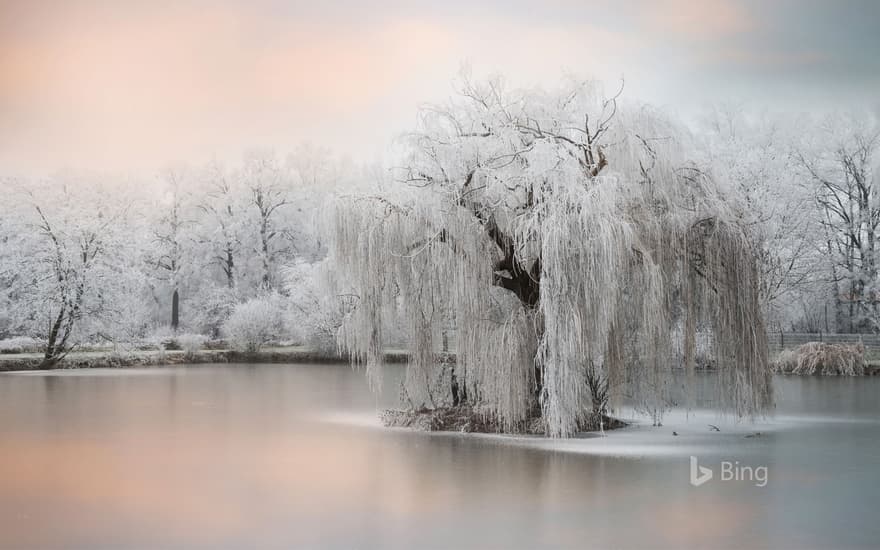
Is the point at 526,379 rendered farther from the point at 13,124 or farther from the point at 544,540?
the point at 13,124

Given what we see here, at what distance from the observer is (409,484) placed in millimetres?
5840

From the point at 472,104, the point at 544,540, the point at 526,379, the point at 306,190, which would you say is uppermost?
the point at 306,190

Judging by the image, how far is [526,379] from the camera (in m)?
7.57

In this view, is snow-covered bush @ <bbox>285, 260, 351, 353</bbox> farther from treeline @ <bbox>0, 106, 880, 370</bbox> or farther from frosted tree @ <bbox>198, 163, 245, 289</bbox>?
frosted tree @ <bbox>198, 163, 245, 289</bbox>

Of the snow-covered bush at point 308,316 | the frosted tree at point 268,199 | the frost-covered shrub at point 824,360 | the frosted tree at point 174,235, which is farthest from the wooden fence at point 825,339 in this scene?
the frosted tree at point 174,235

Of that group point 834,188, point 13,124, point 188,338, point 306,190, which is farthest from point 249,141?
point 834,188

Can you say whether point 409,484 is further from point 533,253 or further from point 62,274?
point 62,274

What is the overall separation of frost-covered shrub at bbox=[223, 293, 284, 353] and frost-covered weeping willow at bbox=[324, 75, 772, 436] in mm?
13236

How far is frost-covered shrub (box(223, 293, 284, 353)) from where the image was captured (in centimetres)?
2102

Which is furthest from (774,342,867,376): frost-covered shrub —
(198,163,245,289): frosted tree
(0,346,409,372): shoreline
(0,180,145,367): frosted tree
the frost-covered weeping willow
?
(198,163,245,289): frosted tree

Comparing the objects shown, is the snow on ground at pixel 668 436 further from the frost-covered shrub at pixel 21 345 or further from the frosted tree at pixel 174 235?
the frosted tree at pixel 174 235

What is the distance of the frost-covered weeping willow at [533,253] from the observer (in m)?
7.53

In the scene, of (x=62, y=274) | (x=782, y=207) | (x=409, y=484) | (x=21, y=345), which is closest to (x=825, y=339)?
(x=782, y=207)

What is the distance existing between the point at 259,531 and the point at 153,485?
155 centimetres
